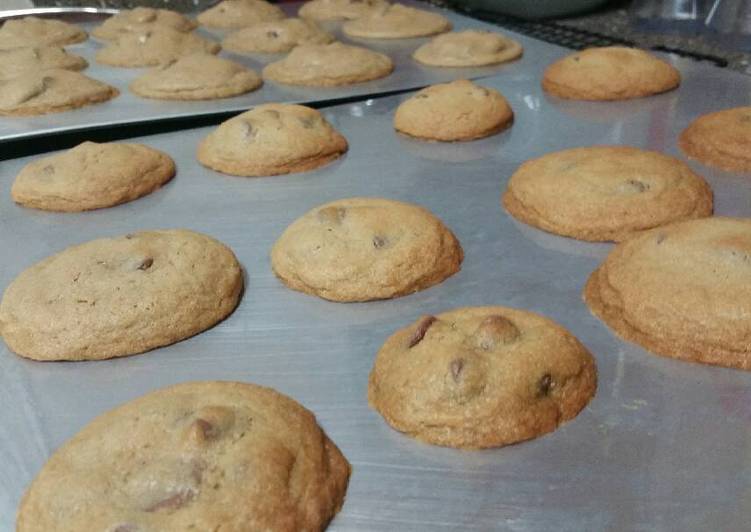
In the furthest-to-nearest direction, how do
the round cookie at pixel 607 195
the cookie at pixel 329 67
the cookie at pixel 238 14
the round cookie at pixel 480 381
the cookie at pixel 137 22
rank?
the cookie at pixel 238 14, the cookie at pixel 137 22, the cookie at pixel 329 67, the round cookie at pixel 607 195, the round cookie at pixel 480 381

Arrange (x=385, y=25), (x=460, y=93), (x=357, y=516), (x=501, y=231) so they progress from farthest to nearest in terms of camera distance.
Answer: (x=385, y=25) → (x=460, y=93) → (x=501, y=231) → (x=357, y=516)

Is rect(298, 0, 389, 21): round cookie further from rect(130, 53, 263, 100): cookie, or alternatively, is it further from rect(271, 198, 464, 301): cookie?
rect(271, 198, 464, 301): cookie

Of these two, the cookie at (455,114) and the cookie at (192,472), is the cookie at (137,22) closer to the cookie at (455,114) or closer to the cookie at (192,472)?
the cookie at (455,114)

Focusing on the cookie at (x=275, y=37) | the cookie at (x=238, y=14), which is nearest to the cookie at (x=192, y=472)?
A: the cookie at (x=275, y=37)

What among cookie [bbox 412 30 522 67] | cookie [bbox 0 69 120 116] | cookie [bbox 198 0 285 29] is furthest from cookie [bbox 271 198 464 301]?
cookie [bbox 198 0 285 29]

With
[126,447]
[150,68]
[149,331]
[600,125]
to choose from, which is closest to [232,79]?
[150,68]

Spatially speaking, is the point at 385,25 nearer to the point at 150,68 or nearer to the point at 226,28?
the point at 226,28
